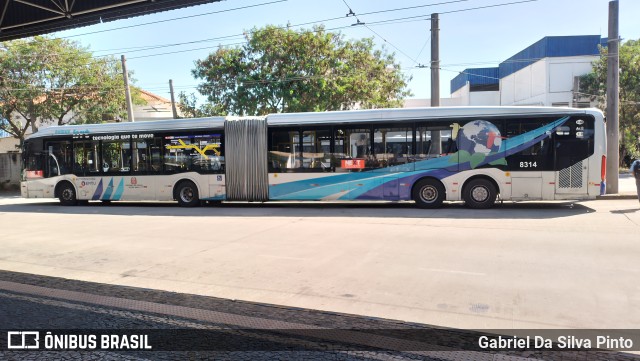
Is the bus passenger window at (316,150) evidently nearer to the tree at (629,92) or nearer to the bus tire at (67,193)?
the bus tire at (67,193)

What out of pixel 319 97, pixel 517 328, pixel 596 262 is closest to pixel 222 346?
pixel 517 328

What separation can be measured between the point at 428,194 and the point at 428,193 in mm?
30

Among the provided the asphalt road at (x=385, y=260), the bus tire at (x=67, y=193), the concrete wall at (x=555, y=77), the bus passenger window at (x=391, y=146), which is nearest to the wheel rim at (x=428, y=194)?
the asphalt road at (x=385, y=260)

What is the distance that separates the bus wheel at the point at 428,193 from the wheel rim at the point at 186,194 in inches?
308

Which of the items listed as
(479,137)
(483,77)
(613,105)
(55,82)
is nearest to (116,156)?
(479,137)

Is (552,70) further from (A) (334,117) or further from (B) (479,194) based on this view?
(A) (334,117)

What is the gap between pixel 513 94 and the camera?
46.5 metres

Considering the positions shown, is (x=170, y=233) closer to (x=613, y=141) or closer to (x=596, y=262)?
(x=596, y=262)

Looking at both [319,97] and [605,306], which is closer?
[605,306]

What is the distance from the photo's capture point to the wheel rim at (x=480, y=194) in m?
13.2

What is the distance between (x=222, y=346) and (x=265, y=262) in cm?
323

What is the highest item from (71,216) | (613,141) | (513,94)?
(513,94)

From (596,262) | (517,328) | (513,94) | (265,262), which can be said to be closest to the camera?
(517,328)

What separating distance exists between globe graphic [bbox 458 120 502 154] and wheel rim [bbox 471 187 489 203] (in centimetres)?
110
